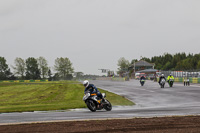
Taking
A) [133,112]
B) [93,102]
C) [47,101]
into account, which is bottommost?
[47,101]

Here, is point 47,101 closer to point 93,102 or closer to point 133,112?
point 93,102

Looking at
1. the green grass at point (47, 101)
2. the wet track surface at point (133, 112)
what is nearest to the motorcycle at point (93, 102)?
the wet track surface at point (133, 112)

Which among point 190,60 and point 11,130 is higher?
point 190,60

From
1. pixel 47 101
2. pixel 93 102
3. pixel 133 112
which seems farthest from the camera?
pixel 47 101

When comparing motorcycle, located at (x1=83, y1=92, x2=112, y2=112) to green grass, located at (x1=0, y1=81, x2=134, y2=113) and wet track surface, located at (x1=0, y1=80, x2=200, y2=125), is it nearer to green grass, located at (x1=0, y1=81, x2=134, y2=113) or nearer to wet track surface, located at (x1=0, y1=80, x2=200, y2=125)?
wet track surface, located at (x1=0, y1=80, x2=200, y2=125)

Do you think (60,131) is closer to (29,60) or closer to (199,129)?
(199,129)

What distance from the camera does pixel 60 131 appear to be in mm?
8062

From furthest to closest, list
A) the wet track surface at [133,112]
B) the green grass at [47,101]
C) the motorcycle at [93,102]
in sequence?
the green grass at [47,101], the motorcycle at [93,102], the wet track surface at [133,112]

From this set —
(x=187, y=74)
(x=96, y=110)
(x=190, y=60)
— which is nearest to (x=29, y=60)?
(x=190, y=60)

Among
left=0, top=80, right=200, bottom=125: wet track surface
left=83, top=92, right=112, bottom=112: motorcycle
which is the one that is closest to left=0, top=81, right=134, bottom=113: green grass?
left=0, top=80, right=200, bottom=125: wet track surface

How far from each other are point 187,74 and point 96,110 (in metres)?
48.8

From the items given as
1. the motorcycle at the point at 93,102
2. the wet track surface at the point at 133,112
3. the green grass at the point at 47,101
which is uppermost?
the motorcycle at the point at 93,102

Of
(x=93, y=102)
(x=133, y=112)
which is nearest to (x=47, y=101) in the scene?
(x=93, y=102)

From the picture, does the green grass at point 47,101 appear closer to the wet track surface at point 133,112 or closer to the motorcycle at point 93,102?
the wet track surface at point 133,112
